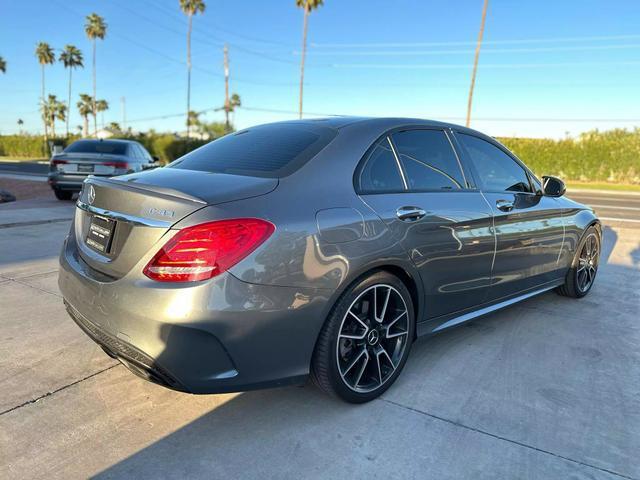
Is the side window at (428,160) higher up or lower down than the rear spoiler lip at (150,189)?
higher up

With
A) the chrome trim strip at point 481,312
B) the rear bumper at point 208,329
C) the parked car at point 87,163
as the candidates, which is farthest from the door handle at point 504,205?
the parked car at point 87,163

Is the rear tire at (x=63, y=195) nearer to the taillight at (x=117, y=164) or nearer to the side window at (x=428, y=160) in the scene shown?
the taillight at (x=117, y=164)

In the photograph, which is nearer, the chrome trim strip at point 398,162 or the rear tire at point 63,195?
the chrome trim strip at point 398,162

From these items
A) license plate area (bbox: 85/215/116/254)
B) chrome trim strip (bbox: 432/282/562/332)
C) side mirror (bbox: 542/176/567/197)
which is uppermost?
side mirror (bbox: 542/176/567/197)

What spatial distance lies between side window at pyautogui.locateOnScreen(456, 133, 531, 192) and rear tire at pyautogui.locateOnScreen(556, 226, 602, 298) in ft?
3.55

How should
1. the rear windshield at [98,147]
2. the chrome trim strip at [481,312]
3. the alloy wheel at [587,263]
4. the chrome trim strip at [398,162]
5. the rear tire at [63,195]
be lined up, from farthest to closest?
the rear tire at [63,195], the rear windshield at [98,147], the alloy wheel at [587,263], the chrome trim strip at [481,312], the chrome trim strip at [398,162]

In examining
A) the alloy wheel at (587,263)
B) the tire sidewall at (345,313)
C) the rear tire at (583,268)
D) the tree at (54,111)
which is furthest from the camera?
the tree at (54,111)

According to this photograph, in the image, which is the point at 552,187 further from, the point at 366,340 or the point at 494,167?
the point at 366,340

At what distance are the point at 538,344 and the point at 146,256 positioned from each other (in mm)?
2918

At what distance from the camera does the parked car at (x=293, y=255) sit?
6.75 feet

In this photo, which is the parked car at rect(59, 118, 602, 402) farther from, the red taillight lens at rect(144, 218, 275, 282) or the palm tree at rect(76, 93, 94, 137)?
the palm tree at rect(76, 93, 94, 137)

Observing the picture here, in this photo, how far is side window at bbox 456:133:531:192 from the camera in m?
3.55

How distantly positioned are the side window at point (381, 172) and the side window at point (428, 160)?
10 centimetres

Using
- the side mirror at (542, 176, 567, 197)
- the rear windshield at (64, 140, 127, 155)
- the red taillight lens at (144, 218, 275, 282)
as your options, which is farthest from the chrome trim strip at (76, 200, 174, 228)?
the rear windshield at (64, 140, 127, 155)
